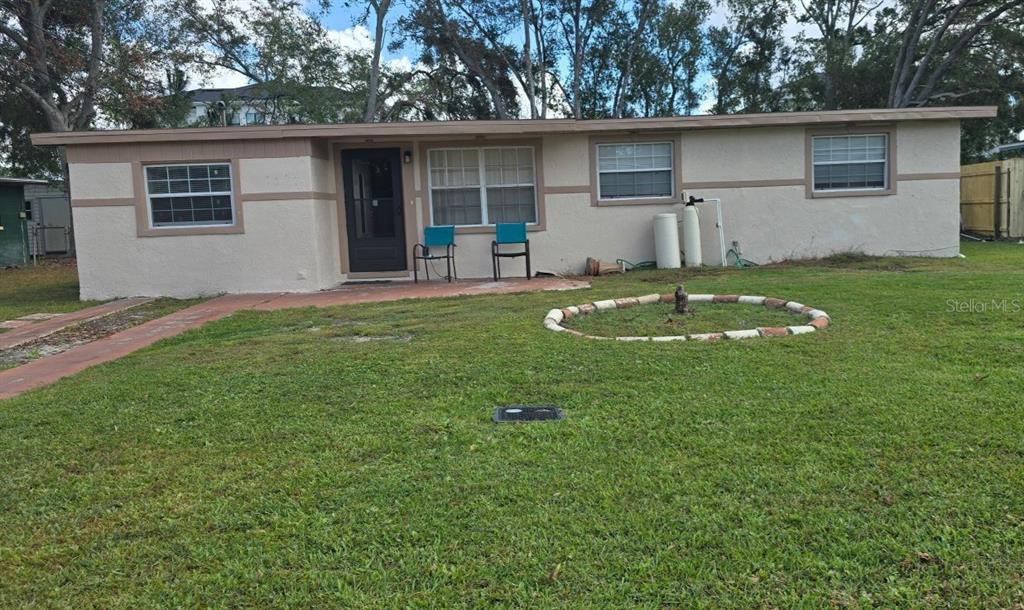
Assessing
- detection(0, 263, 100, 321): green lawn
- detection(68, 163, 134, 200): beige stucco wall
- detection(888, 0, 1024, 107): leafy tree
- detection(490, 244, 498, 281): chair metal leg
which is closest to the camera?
detection(0, 263, 100, 321): green lawn

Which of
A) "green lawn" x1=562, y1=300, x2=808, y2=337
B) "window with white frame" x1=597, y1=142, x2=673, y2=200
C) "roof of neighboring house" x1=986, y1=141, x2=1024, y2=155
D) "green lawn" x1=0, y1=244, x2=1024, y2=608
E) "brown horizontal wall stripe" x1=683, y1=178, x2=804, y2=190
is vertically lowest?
"green lawn" x1=0, y1=244, x2=1024, y2=608

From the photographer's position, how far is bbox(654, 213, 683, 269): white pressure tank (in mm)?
11516

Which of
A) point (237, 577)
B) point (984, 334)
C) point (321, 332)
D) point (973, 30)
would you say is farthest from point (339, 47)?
point (237, 577)

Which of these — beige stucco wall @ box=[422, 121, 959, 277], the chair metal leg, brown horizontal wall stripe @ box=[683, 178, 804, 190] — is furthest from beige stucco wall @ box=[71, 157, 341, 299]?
brown horizontal wall stripe @ box=[683, 178, 804, 190]

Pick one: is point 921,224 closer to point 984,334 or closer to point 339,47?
point 984,334

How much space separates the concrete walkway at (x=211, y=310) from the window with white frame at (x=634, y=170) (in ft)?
6.14

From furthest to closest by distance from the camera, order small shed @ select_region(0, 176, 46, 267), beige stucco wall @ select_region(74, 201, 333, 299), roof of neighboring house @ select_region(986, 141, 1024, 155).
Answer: roof of neighboring house @ select_region(986, 141, 1024, 155) → small shed @ select_region(0, 176, 46, 267) → beige stucco wall @ select_region(74, 201, 333, 299)

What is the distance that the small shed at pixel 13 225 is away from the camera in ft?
63.4

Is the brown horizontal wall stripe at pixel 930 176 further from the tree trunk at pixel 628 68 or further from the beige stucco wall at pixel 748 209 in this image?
the tree trunk at pixel 628 68

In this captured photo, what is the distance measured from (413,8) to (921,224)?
19.5m

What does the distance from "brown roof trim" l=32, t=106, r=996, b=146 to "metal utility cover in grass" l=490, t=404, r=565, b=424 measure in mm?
7380

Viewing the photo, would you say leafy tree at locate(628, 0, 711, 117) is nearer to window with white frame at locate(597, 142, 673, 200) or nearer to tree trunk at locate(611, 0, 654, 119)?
tree trunk at locate(611, 0, 654, 119)

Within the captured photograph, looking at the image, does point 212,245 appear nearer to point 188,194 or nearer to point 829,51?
point 188,194

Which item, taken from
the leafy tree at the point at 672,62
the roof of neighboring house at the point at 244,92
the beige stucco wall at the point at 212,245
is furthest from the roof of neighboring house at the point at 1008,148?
the roof of neighboring house at the point at 244,92
